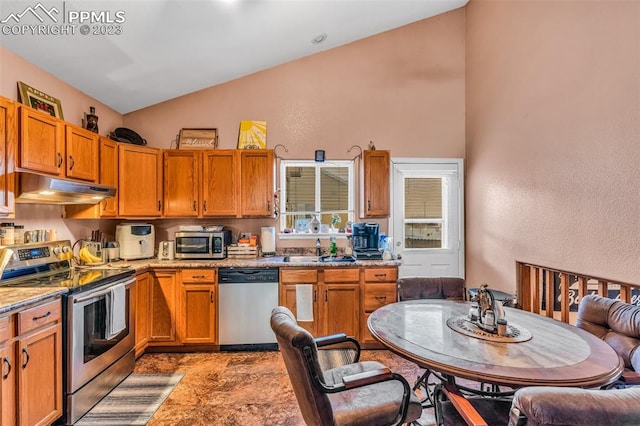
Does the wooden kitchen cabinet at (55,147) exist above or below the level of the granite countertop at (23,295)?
above

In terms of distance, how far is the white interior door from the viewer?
4176 millimetres

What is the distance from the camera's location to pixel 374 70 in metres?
4.14

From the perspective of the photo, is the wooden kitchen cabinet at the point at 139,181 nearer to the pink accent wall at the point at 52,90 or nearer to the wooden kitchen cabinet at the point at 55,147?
the wooden kitchen cabinet at the point at 55,147

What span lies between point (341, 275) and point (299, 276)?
0.45 metres

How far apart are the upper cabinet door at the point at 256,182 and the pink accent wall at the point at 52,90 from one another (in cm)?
166

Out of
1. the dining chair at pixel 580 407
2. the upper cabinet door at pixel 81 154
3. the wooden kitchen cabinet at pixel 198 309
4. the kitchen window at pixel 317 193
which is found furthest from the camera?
the kitchen window at pixel 317 193

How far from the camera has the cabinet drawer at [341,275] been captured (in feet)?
11.0

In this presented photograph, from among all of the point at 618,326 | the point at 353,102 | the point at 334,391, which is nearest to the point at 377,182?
the point at 353,102

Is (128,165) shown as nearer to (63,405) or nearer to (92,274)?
(92,274)

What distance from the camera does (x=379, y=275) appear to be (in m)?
3.38

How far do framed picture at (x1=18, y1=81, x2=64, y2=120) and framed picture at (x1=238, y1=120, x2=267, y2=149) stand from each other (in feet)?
5.91

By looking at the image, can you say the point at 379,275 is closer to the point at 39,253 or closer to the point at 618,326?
the point at 618,326

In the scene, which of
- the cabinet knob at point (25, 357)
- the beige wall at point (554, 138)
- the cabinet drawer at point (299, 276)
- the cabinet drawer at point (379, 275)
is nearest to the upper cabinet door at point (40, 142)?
the cabinet knob at point (25, 357)

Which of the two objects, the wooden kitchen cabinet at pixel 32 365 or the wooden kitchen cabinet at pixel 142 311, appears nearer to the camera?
the wooden kitchen cabinet at pixel 32 365
